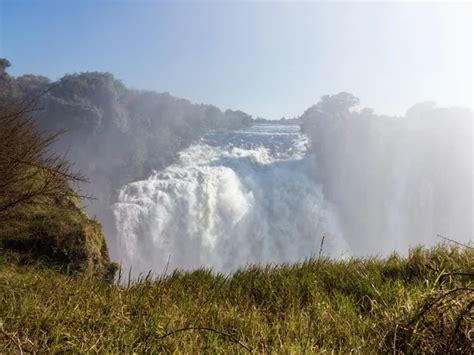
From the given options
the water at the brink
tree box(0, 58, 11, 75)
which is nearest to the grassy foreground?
the water at the brink

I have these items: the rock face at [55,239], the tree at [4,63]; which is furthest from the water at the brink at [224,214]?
the rock face at [55,239]

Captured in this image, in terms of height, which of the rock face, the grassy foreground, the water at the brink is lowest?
the water at the brink

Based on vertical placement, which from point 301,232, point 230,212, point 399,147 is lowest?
point 301,232

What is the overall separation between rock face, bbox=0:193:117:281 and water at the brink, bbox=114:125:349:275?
62.8 ft

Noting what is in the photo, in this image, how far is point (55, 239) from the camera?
6504mm

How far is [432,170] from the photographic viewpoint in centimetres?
4447

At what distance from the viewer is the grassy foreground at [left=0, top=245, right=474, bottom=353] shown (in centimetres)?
242

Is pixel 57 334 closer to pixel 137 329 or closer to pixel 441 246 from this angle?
pixel 137 329

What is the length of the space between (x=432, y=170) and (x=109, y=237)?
37.3 meters

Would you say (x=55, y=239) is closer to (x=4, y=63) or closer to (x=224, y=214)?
(x=224, y=214)

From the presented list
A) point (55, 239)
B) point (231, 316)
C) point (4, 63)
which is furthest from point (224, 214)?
point (231, 316)

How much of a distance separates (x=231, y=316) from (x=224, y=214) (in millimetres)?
30217

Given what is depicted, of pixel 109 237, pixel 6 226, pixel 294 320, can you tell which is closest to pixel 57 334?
pixel 294 320

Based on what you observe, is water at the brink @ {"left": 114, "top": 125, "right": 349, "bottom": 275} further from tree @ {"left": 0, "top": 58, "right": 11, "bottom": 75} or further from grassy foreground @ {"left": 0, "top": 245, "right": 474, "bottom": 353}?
grassy foreground @ {"left": 0, "top": 245, "right": 474, "bottom": 353}
